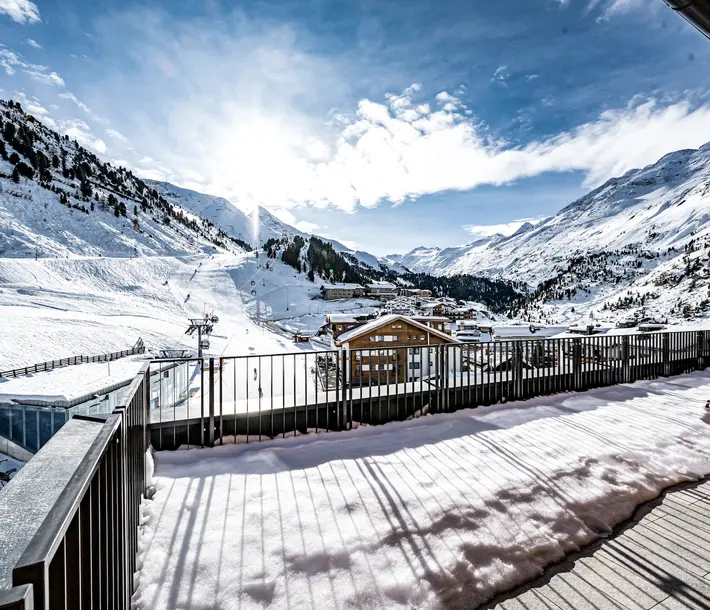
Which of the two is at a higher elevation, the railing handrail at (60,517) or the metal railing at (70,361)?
the railing handrail at (60,517)

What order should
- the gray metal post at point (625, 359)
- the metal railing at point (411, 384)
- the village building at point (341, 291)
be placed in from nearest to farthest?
the metal railing at point (411, 384) < the gray metal post at point (625, 359) < the village building at point (341, 291)

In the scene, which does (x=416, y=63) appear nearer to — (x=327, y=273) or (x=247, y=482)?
(x=247, y=482)

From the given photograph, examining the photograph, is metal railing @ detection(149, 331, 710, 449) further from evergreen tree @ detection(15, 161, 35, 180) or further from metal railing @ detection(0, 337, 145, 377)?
evergreen tree @ detection(15, 161, 35, 180)

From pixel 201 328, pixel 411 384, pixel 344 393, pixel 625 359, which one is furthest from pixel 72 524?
pixel 201 328

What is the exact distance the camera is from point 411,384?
221 inches

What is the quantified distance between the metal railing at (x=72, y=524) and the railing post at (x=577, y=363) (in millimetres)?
7499

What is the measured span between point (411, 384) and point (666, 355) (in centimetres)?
722

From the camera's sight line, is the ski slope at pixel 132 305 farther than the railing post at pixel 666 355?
Yes

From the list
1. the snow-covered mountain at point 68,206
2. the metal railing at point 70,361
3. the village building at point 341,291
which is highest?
the snow-covered mountain at point 68,206

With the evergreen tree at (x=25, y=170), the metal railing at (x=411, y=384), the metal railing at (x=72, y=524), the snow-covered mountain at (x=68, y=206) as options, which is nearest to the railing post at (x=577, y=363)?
the metal railing at (x=411, y=384)

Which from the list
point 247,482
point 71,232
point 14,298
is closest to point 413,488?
point 247,482

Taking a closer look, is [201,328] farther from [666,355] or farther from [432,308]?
[432,308]

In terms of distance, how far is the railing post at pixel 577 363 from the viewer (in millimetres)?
6922

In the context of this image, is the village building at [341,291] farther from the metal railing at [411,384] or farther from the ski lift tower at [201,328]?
the metal railing at [411,384]
